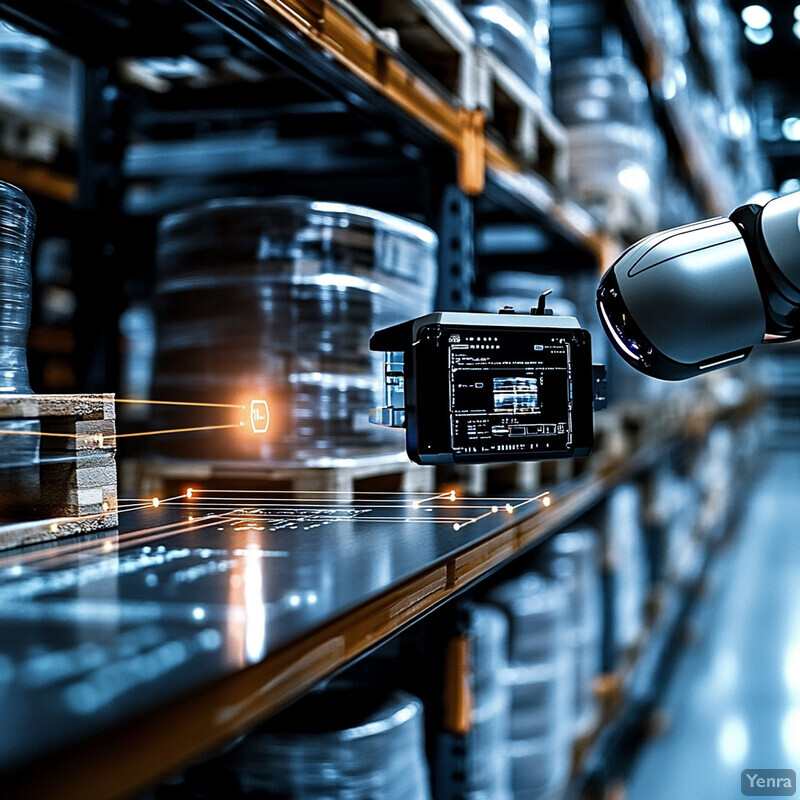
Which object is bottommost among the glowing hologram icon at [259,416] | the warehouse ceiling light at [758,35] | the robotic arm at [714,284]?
the glowing hologram icon at [259,416]

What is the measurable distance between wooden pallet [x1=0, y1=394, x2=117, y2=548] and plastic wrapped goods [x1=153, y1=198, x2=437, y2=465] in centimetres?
50

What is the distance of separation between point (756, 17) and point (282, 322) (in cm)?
1182

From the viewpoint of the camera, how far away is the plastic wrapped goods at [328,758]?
1.66m

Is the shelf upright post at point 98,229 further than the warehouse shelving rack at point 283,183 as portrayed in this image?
Yes

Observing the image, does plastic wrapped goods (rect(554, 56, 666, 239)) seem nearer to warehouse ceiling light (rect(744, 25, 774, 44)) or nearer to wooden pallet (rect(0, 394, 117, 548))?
wooden pallet (rect(0, 394, 117, 548))

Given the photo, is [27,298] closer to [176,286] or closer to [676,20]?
[176,286]

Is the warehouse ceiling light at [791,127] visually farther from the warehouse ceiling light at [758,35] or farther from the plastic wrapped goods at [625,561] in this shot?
the plastic wrapped goods at [625,561]

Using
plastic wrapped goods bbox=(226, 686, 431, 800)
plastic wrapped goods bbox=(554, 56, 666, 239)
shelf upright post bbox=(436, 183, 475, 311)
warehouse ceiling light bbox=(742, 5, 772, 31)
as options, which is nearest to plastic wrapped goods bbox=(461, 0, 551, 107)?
shelf upright post bbox=(436, 183, 475, 311)

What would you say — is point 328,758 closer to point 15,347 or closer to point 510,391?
point 510,391

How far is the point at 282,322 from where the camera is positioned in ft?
6.18

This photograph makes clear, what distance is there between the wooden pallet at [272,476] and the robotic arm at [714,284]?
755 millimetres

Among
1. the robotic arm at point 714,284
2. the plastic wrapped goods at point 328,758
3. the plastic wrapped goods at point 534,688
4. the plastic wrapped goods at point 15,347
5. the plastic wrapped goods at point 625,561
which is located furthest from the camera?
the plastic wrapped goods at point 625,561

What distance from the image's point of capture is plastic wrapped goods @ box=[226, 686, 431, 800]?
5.44 feet

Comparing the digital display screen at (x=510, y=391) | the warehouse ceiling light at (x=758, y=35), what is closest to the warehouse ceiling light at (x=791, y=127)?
the warehouse ceiling light at (x=758, y=35)
